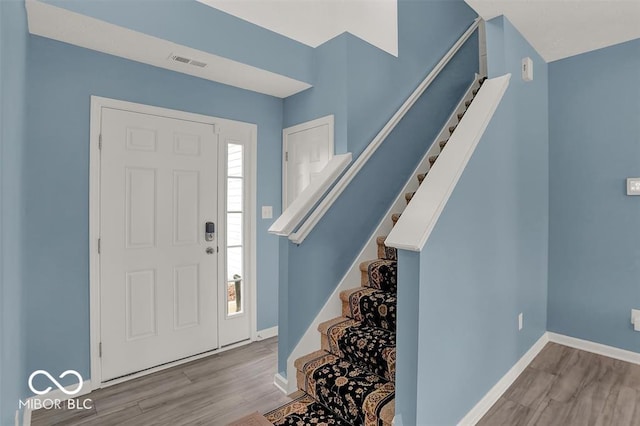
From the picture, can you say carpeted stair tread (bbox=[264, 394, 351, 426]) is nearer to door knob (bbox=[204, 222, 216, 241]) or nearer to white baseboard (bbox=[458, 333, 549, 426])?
white baseboard (bbox=[458, 333, 549, 426])

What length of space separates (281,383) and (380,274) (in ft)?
3.27

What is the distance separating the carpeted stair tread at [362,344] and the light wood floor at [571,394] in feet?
2.14

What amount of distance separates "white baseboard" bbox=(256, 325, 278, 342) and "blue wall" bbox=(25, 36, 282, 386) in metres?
1.35

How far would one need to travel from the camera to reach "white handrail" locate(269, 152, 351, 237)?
2225mm

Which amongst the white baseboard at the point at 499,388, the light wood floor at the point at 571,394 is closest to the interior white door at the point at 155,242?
the white baseboard at the point at 499,388

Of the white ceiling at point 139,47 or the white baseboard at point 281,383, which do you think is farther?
the white baseboard at point 281,383

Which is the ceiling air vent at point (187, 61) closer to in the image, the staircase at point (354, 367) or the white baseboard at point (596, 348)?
the staircase at point (354, 367)

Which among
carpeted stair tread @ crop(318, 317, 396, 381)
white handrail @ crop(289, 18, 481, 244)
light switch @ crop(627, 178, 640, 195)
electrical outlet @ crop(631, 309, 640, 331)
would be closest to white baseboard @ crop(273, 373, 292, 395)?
carpeted stair tread @ crop(318, 317, 396, 381)

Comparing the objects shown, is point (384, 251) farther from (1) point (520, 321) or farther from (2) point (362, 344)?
(1) point (520, 321)

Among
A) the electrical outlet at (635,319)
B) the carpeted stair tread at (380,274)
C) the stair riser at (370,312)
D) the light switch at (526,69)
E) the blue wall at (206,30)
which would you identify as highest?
the blue wall at (206,30)

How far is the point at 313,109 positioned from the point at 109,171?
1654 millimetres

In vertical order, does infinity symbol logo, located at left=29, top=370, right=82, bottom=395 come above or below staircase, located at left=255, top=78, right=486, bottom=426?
below

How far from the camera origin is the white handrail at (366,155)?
7.45 ft

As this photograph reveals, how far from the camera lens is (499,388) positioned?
7.22 ft
